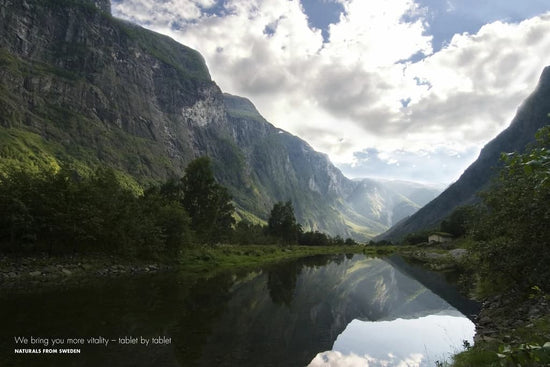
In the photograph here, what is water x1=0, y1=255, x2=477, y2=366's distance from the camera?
1559cm

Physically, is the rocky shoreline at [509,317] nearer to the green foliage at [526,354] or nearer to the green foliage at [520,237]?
the green foliage at [520,237]

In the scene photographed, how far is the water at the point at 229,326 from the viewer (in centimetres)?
1559

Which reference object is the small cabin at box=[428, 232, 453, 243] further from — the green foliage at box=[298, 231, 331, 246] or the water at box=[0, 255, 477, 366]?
the water at box=[0, 255, 477, 366]

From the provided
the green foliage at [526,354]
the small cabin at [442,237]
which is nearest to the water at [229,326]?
the green foliage at [526,354]

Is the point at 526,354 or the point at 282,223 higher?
the point at 282,223

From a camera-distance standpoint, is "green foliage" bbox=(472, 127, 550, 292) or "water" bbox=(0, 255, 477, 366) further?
"green foliage" bbox=(472, 127, 550, 292)

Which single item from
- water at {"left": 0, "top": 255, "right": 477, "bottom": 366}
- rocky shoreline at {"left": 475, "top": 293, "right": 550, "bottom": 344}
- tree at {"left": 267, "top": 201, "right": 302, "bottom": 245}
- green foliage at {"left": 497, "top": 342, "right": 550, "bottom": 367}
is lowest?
water at {"left": 0, "top": 255, "right": 477, "bottom": 366}

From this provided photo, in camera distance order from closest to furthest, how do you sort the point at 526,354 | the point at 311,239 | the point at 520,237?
the point at 526,354, the point at 520,237, the point at 311,239

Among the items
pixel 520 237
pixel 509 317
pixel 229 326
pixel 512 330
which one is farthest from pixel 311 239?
pixel 512 330

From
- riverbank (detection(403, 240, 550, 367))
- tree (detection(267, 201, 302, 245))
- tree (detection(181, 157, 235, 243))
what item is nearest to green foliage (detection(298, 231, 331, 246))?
tree (detection(267, 201, 302, 245))

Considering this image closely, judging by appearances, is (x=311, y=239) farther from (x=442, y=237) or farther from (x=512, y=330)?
(x=512, y=330)

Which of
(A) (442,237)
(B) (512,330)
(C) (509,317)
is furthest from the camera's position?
(A) (442,237)

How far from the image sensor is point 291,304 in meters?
29.9

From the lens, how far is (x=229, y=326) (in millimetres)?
21094
